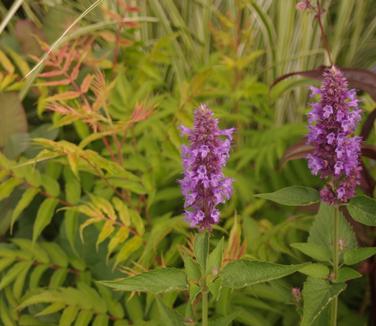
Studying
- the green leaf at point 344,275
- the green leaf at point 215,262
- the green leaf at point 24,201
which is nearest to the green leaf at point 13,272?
the green leaf at point 24,201

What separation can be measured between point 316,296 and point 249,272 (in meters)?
0.14

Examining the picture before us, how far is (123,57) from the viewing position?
190 cm

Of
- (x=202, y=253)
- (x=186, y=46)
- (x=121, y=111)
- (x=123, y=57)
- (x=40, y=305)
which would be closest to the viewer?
(x=202, y=253)

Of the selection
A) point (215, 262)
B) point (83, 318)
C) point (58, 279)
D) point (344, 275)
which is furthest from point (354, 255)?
point (58, 279)

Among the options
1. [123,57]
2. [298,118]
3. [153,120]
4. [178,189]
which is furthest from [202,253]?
[298,118]

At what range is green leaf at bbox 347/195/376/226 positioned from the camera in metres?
0.97

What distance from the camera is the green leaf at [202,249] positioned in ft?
3.00

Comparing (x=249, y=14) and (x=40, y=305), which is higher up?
(x=249, y=14)

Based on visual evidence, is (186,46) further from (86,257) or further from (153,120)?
(86,257)

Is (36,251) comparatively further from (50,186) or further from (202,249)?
(202,249)

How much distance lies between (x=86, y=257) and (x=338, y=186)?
737mm

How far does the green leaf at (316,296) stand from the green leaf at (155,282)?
0.20 metres

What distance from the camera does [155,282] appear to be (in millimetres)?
929

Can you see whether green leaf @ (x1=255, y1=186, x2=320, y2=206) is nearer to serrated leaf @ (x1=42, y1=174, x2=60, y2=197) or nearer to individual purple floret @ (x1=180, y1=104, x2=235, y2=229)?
individual purple floret @ (x1=180, y1=104, x2=235, y2=229)
